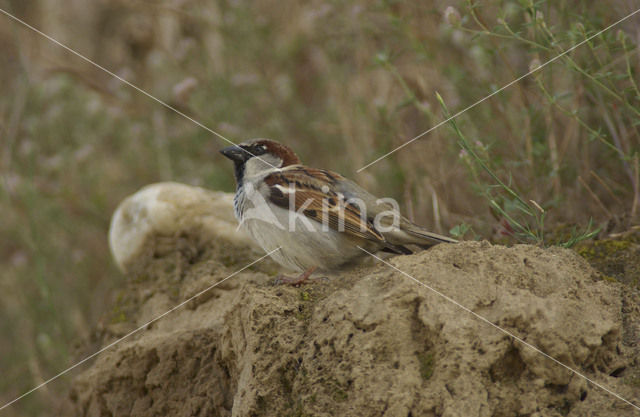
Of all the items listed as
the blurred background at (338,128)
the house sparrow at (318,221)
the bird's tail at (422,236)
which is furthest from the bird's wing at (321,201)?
the blurred background at (338,128)

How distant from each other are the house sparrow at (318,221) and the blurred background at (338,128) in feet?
1.58

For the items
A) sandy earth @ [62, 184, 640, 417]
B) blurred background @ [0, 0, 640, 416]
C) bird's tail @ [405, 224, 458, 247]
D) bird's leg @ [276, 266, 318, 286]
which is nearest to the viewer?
sandy earth @ [62, 184, 640, 417]

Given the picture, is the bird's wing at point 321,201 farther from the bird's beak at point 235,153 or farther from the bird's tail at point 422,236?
the bird's beak at point 235,153

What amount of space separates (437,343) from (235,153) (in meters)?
2.18

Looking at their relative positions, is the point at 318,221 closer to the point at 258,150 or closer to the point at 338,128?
the point at 258,150

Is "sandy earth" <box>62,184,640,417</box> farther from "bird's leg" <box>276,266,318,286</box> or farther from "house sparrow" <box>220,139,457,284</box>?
"house sparrow" <box>220,139,457,284</box>

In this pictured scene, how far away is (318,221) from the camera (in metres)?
3.74

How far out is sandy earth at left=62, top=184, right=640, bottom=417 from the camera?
2.30 meters

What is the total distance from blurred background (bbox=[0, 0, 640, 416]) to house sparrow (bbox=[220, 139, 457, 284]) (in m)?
0.48

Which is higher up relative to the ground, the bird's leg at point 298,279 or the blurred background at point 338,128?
the blurred background at point 338,128

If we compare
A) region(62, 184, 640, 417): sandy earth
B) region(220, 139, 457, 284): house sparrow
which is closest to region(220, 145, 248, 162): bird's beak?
region(220, 139, 457, 284): house sparrow

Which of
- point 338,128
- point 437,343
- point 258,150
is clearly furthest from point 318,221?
point 338,128

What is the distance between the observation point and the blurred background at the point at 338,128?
4102 mm

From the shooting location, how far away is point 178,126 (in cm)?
702
